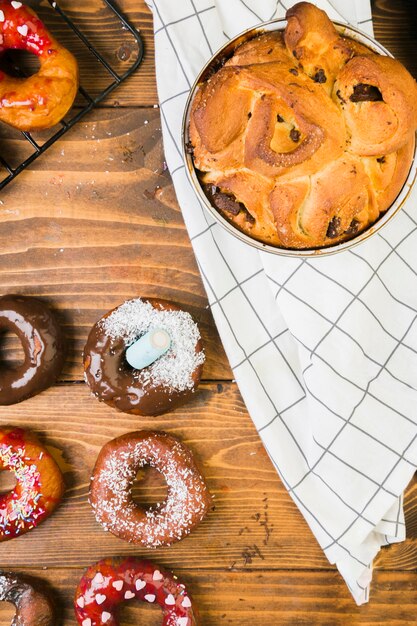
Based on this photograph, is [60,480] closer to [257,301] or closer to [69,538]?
[69,538]

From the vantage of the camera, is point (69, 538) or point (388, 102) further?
point (69, 538)

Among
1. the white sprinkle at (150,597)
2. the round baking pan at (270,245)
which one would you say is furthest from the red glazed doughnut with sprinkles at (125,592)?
the round baking pan at (270,245)

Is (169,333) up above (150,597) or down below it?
above

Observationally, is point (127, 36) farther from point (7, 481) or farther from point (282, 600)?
point (282, 600)

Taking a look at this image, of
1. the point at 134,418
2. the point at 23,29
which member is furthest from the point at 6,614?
the point at 23,29

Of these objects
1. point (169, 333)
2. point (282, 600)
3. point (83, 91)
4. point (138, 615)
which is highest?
point (83, 91)

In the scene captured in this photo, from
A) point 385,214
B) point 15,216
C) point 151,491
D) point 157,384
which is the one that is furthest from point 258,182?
point 151,491
